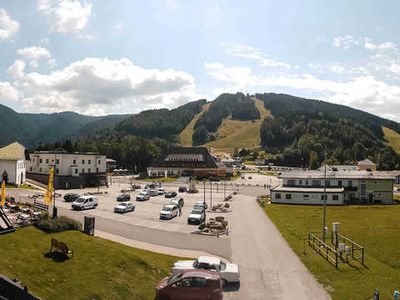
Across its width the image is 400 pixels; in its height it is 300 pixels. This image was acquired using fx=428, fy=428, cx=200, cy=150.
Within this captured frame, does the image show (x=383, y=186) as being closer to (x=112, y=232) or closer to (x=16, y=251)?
(x=112, y=232)

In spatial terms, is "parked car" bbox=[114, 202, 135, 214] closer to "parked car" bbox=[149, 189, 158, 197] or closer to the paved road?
the paved road

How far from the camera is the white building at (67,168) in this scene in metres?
90.1

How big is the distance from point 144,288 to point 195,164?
5436 inches

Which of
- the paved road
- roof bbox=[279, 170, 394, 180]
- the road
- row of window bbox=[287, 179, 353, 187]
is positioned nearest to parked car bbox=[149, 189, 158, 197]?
roof bbox=[279, 170, 394, 180]

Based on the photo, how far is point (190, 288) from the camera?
20172 mm

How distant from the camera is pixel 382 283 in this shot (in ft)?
88.8

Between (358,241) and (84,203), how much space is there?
34706mm

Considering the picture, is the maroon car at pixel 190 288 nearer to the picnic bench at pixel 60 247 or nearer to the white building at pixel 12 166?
the picnic bench at pixel 60 247

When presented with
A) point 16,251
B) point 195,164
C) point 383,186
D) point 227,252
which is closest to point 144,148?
point 195,164

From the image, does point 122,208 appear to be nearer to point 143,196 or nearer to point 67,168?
point 143,196

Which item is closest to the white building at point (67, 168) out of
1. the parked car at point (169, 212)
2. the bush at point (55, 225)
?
the parked car at point (169, 212)

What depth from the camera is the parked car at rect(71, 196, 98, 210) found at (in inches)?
2224

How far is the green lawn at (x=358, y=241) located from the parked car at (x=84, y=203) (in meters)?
24.7

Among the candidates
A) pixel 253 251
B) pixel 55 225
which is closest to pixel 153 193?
pixel 253 251
